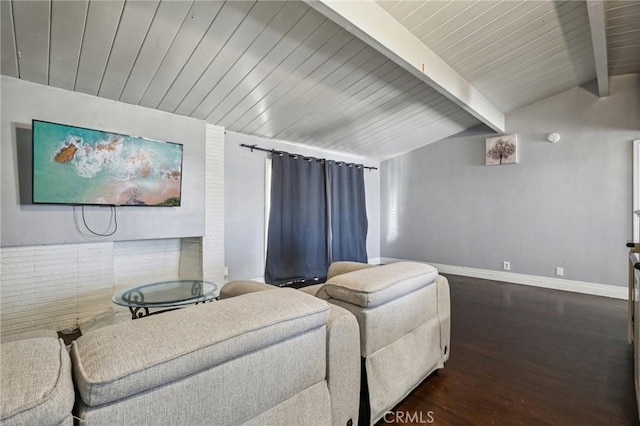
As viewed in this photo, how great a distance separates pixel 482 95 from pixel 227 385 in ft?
15.4

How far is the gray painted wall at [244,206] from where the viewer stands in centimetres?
421

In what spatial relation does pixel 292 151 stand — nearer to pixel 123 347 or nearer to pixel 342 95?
pixel 342 95

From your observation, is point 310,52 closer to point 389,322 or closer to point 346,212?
point 389,322

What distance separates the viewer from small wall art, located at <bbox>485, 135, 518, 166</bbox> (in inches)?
190

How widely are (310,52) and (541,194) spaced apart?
408cm

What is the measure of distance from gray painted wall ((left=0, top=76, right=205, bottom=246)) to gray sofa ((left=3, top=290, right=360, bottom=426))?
2639 mm

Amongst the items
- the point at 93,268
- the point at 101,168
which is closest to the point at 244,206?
the point at 101,168

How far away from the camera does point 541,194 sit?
4613mm

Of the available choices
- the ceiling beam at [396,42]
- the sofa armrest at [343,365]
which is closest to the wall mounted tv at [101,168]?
the ceiling beam at [396,42]

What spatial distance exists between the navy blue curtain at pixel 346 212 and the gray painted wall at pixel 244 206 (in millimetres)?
1227

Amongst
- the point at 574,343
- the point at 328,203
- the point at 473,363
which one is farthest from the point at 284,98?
the point at 574,343

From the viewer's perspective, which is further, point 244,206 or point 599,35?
point 244,206

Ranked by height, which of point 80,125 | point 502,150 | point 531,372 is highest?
point 502,150

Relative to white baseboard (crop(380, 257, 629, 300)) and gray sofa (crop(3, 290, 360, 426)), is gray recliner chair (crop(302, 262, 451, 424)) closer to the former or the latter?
gray sofa (crop(3, 290, 360, 426))
